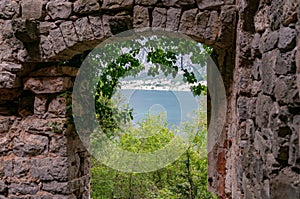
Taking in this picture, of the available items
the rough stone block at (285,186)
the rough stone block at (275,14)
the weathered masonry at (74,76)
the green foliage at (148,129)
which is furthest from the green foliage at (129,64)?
the rough stone block at (285,186)

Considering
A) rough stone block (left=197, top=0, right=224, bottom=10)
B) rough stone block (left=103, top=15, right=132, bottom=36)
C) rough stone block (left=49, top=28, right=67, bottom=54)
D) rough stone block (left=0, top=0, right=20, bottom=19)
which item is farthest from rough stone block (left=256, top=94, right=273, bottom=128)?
rough stone block (left=0, top=0, right=20, bottom=19)

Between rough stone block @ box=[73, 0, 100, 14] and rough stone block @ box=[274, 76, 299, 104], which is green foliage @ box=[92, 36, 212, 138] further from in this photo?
rough stone block @ box=[274, 76, 299, 104]

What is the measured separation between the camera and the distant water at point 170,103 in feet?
11.2

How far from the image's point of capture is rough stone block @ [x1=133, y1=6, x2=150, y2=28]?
104 inches

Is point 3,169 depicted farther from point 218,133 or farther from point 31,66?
point 218,133

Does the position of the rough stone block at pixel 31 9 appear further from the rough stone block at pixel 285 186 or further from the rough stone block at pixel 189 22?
the rough stone block at pixel 285 186

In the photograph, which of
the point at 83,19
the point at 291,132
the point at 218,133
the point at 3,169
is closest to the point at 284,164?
the point at 291,132

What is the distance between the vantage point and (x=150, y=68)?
3385 millimetres

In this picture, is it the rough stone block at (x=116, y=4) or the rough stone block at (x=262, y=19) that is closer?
the rough stone block at (x=262, y=19)

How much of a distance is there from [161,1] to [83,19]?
60cm

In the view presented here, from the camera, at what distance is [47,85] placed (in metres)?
2.98

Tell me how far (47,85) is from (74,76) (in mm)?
242

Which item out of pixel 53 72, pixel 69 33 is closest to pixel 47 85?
pixel 53 72

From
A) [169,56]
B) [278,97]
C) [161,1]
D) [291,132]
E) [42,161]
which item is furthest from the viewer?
[169,56]
